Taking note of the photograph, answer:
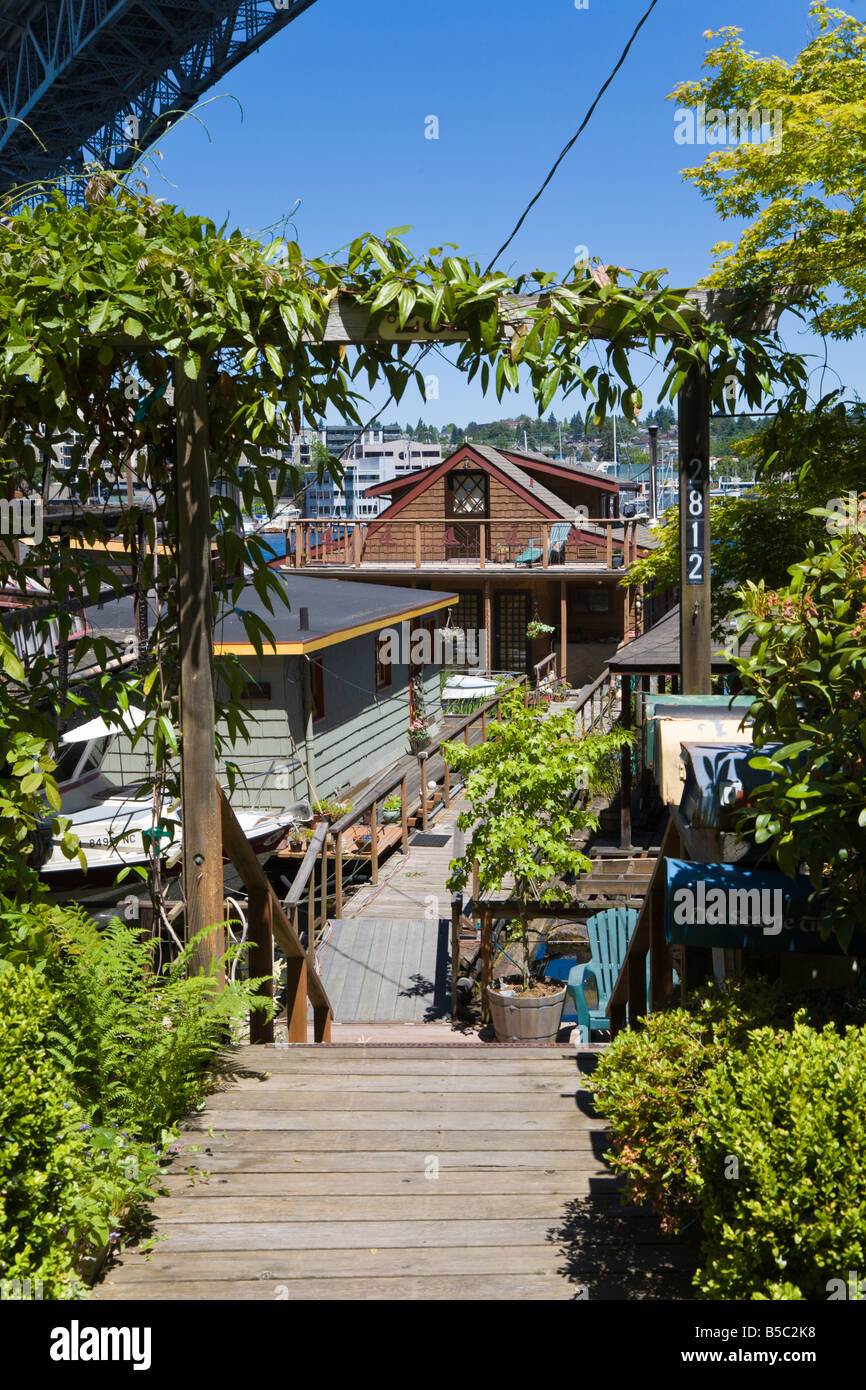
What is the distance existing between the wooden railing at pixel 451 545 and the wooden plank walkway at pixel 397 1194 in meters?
24.6

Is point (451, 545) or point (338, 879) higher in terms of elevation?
point (451, 545)

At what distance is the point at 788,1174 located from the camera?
2.21m

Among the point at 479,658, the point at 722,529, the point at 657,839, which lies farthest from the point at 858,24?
the point at 479,658

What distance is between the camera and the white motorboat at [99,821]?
1171cm

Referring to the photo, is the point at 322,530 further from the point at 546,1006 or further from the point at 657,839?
the point at 546,1006

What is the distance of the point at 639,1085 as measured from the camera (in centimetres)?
294

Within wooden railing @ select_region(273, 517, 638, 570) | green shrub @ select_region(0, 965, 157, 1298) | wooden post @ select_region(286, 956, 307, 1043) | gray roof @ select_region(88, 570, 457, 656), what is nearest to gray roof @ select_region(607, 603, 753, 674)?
gray roof @ select_region(88, 570, 457, 656)

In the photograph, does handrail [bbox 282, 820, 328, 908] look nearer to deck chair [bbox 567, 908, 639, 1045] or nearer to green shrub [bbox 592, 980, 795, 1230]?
deck chair [bbox 567, 908, 639, 1045]

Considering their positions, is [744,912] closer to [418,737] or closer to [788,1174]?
[788,1174]

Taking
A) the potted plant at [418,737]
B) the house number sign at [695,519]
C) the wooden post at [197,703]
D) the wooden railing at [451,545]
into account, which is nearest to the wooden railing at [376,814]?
the potted plant at [418,737]

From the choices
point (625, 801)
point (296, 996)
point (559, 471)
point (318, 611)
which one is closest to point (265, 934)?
point (296, 996)

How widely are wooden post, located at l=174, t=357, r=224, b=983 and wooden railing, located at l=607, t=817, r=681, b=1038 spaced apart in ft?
5.26

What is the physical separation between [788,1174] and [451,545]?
3067cm

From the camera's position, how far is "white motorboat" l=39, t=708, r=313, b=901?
461 inches
